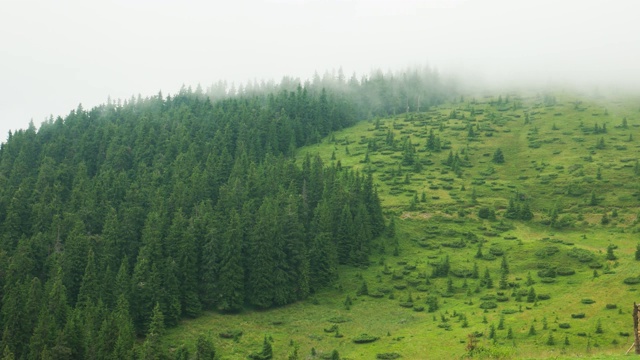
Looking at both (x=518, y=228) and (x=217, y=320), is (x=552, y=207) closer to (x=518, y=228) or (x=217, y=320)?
(x=518, y=228)

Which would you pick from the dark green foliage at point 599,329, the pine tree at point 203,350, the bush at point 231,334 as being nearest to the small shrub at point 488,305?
the dark green foliage at point 599,329

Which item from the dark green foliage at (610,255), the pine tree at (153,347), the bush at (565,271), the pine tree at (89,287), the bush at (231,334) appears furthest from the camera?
the dark green foliage at (610,255)

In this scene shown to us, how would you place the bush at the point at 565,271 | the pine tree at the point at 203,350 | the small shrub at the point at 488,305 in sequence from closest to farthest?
the pine tree at the point at 203,350 → the small shrub at the point at 488,305 → the bush at the point at 565,271

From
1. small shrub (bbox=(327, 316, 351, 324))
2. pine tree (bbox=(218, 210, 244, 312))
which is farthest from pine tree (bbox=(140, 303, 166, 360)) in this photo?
small shrub (bbox=(327, 316, 351, 324))

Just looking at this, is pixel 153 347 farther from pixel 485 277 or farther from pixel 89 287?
pixel 485 277

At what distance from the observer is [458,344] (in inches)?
3226

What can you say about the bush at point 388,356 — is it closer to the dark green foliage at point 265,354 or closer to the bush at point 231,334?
the dark green foliage at point 265,354

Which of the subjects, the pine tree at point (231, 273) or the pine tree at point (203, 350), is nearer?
the pine tree at point (203, 350)

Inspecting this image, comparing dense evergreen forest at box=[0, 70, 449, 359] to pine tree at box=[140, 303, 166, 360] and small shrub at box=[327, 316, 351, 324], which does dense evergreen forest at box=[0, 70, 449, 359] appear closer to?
pine tree at box=[140, 303, 166, 360]

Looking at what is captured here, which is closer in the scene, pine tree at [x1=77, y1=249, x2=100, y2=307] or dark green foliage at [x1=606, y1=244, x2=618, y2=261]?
pine tree at [x1=77, y1=249, x2=100, y2=307]

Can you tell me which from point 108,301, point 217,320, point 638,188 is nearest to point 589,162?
point 638,188

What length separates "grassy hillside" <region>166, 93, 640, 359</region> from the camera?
8319cm

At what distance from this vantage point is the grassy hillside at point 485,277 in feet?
273

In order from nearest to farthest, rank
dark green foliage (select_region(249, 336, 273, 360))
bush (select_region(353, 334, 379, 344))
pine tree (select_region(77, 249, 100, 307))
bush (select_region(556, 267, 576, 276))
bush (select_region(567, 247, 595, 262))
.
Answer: dark green foliage (select_region(249, 336, 273, 360))
bush (select_region(353, 334, 379, 344))
pine tree (select_region(77, 249, 100, 307))
bush (select_region(556, 267, 576, 276))
bush (select_region(567, 247, 595, 262))
